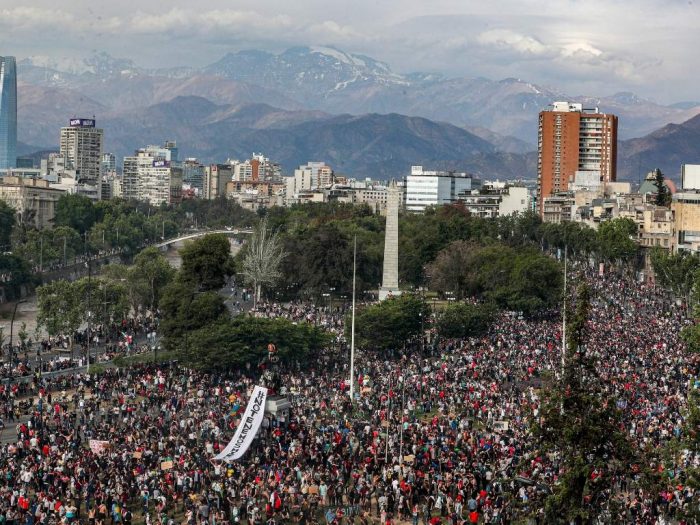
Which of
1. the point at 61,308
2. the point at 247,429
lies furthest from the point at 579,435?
the point at 61,308

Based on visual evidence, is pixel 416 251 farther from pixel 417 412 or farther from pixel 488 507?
pixel 488 507

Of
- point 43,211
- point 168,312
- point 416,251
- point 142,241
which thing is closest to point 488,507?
point 168,312

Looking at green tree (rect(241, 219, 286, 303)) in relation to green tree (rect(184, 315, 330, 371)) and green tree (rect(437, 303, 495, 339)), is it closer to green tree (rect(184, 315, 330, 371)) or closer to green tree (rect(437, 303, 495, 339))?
green tree (rect(437, 303, 495, 339))

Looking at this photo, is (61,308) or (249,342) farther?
(61,308)

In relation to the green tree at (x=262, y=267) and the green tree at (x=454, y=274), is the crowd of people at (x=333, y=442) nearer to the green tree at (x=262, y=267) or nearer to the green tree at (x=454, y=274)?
the green tree at (x=262, y=267)

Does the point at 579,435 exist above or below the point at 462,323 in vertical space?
above

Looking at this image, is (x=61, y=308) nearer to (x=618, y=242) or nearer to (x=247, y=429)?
(x=247, y=429)
